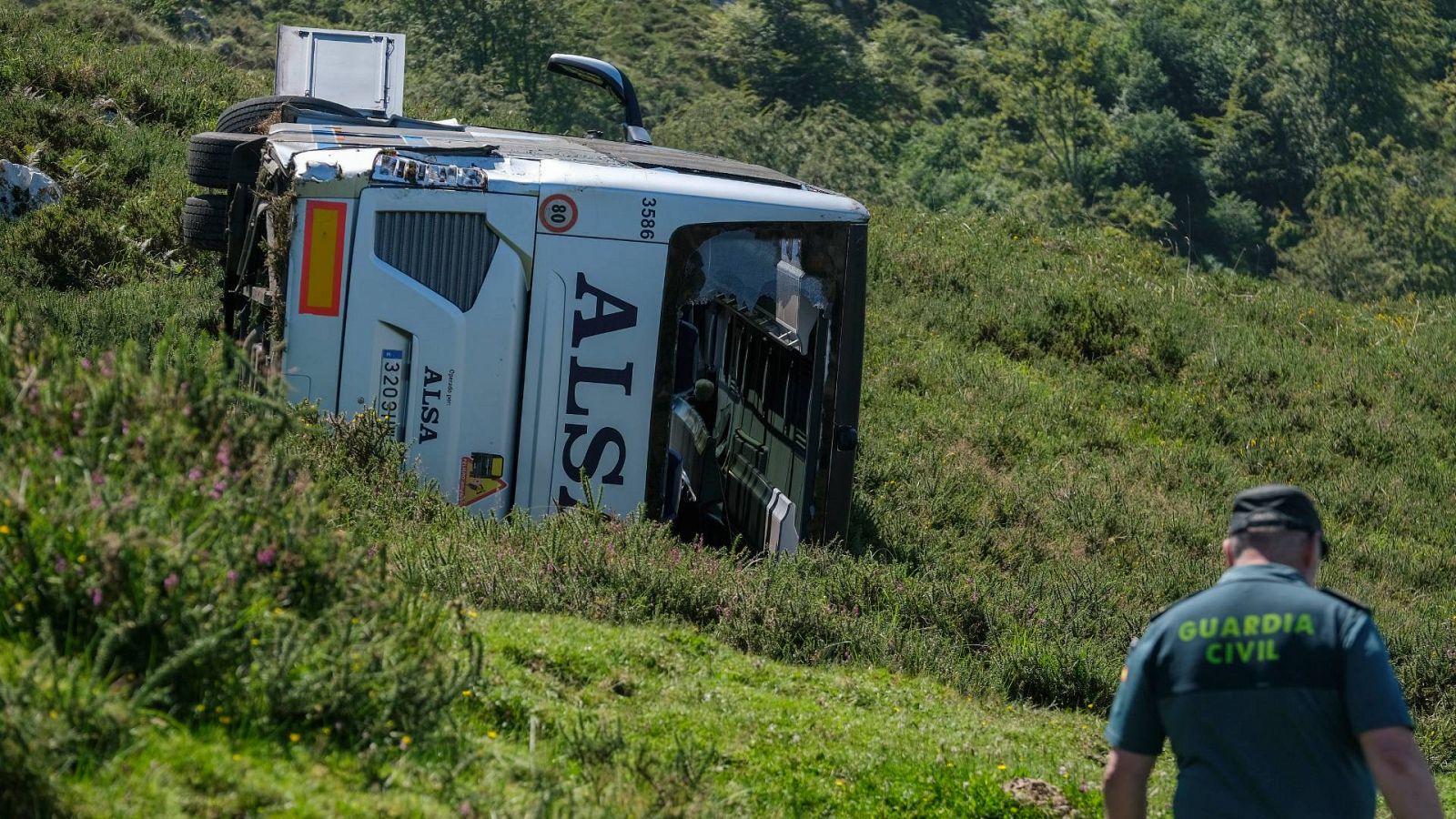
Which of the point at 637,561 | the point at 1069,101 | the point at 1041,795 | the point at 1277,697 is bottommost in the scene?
the point at 1041,795

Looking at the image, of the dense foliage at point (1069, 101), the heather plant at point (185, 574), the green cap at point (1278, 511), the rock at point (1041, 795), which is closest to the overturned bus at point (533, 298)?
the rock at point (1041, 795)

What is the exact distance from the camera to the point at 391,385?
732 centimetres

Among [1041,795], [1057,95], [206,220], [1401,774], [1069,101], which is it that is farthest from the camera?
[1057,95]

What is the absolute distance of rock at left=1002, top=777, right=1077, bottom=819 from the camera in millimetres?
4996

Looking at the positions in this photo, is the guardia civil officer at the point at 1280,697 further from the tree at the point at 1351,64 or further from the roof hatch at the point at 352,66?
the tree at the point at 1351,64

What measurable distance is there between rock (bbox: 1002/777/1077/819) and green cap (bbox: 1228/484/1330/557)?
6.07 ft

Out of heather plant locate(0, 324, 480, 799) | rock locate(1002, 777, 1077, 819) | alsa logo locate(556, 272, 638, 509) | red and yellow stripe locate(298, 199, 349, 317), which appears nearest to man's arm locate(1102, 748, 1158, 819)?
rock locate(1002, 777, 1077, 819)

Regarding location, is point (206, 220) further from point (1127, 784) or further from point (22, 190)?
point (1127, 784)

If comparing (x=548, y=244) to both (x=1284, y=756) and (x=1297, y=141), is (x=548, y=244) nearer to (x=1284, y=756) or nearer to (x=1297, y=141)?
(x=1284, y=756)

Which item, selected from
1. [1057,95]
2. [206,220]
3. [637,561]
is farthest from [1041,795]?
[1057,95]

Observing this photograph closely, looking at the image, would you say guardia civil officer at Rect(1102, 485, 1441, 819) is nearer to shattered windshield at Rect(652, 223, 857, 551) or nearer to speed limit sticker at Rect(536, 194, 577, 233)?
shattered windshield at Rect(652, 223, 857, 551)

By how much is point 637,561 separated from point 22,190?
9422 mm

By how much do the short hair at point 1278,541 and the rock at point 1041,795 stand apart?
1.87 metres

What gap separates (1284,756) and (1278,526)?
522 mm
